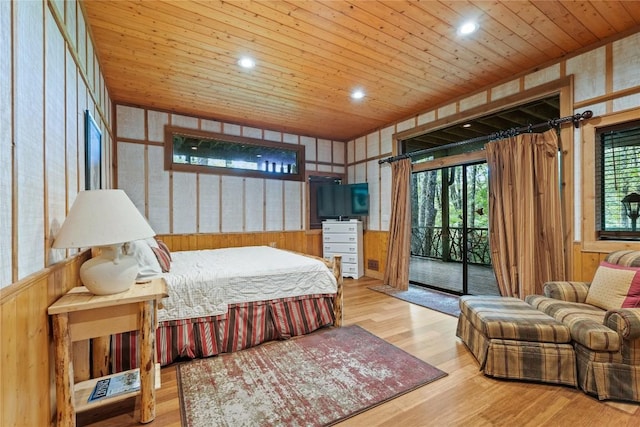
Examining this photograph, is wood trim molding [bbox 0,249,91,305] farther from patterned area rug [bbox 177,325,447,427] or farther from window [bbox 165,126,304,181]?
window [bbox 165,126,304,181]

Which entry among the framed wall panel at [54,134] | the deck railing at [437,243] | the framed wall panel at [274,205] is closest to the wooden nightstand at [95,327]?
the framed wall panel at [54,134]

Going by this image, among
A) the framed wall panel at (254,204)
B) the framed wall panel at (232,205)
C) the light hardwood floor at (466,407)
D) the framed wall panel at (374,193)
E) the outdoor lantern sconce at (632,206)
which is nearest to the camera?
the light hardwood floor at (466,407)

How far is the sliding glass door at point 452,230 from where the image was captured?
4.16 m

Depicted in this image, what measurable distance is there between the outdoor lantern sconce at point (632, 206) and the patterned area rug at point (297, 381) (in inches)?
91.6

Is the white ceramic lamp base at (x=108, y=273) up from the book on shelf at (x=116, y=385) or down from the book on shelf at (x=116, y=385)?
up

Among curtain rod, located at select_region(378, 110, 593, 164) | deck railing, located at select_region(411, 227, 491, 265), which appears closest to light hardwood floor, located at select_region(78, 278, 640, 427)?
curtain rod, located at select_region(378, 110, 593, 164)

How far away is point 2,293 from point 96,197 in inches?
30.2

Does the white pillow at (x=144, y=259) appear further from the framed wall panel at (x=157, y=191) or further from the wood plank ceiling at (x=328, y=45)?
the framed wall panel at (x=157, y=191)

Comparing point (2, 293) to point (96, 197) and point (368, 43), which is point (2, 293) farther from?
point (368, 43)

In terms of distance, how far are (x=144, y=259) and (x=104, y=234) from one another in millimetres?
935

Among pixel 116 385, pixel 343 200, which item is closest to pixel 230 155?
pixel 343 200

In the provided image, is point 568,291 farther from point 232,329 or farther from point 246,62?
point 246,62

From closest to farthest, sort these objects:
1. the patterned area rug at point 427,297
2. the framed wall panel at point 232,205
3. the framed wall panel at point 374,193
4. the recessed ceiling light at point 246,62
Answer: the recessed ceiling light at point 246,62, the patterned area rug at point 427,297, the framed wall panel at point 232,205, the framed wall panel at point 374,193

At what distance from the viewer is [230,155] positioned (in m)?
4.98
